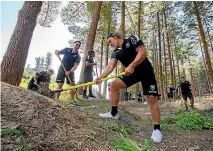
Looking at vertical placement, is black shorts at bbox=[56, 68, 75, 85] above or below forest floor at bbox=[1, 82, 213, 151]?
above

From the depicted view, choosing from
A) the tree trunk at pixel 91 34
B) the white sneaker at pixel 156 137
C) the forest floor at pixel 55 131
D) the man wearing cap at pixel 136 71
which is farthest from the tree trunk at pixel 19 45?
the tree trunk at pixel 91 34

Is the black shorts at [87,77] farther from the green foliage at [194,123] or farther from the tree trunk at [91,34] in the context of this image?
the green foliage at [194,123]

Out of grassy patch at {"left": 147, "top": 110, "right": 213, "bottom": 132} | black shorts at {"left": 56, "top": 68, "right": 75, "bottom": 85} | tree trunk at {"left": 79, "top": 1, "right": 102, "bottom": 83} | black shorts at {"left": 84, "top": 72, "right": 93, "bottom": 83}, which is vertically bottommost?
grassy patch at {"left": 147, "top": 110, "right": 213, "bottom": 132}

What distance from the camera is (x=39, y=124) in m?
3.01

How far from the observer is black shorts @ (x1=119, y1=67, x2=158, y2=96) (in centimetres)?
426

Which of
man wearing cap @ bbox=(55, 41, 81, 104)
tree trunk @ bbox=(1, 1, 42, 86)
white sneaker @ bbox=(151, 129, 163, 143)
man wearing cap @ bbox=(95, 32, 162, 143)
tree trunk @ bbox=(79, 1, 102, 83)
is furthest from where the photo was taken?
tree trunk @ bbox=(79, 1, 102, 83)

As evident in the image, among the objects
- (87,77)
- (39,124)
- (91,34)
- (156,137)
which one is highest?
(91,34)

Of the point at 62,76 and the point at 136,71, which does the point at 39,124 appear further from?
the point at 62,76

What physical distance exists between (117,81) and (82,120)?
3.32 feet

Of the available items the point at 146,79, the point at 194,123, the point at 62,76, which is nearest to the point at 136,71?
the point at 146,79

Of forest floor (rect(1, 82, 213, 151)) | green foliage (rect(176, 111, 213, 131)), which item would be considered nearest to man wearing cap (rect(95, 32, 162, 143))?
forest floor (rect(1, 82, 213, 151))

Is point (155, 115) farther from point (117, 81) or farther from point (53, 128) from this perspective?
point (53, 128)

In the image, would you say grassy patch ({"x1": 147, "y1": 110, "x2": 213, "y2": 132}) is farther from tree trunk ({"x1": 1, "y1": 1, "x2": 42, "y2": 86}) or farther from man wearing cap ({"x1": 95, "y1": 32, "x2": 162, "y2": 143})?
tree trunk ({"x1": 1, "y1": 1, "x2": 42, "y2": 86})

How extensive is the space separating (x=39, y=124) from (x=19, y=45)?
349 centimetres
